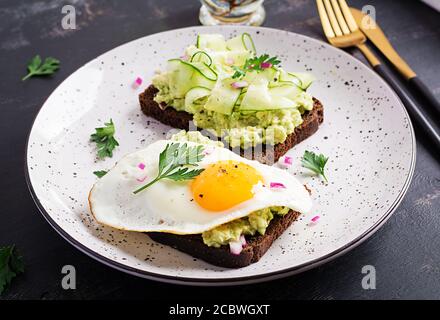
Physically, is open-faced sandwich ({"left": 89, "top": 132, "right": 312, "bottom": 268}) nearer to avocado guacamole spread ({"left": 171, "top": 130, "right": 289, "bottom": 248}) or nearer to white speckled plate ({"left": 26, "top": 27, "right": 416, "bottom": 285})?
avocado guacamole spread ({"left": 171, "top": 130, "right": 289, "bottom": 248})

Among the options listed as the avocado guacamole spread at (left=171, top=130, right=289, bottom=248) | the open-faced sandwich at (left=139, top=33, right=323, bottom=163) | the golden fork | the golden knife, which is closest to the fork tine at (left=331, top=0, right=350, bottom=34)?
the golden fork

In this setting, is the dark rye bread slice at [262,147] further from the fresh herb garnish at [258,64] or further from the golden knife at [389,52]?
the golden knife at [389,52]

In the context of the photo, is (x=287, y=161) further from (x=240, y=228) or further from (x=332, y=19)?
(x=332, y=19)

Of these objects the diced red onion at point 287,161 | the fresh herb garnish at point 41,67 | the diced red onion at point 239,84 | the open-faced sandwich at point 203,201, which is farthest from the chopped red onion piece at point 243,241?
the fresh herb garnish at point 41,67
